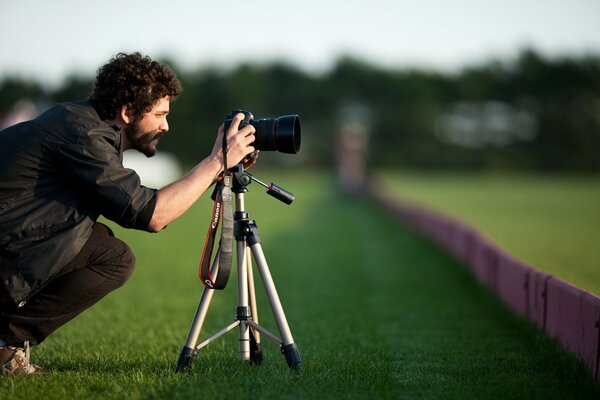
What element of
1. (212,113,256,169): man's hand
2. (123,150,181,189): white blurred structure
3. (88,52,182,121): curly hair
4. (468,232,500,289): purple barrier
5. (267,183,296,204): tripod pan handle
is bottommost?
(123,150,181,189): white blurred structure

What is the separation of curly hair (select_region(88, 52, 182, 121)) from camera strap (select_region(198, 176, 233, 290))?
0.64 m

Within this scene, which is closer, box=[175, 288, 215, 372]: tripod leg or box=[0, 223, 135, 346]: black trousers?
box=[0, 223, 135, 346]: black trousers

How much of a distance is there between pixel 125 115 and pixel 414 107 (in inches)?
2916

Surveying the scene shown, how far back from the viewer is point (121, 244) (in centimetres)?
440

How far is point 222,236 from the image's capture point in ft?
13.7

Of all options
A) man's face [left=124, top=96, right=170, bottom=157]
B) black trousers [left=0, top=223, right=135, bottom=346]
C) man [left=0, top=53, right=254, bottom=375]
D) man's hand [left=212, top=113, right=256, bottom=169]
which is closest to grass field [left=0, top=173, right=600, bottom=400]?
black trousers [left=0, top=223, right=135, bottom=346]

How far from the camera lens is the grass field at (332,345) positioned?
406cm

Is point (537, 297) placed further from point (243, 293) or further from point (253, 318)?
point (243, 293)

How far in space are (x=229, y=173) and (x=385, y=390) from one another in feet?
4.98

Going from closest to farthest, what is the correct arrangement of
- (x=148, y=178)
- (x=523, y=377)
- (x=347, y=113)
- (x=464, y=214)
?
(x=523, y=377) → (x=464, y=214) → (x=148, y=178) → (x=347, y=113)

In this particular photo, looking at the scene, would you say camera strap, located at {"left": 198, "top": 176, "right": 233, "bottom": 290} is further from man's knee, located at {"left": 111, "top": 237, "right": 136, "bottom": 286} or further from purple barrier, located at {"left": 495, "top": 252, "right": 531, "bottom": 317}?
purple barrier, located at {"left": 495, "top": 252, "right": 531, "bottom": 317}

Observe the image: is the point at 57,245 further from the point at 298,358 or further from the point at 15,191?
the point at 298,358

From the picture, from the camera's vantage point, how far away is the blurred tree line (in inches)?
2653

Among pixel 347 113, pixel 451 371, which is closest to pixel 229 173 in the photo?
pixel 451 371
